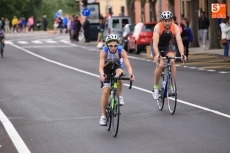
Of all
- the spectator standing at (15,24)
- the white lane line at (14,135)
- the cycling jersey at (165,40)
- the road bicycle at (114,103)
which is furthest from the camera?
the spectator standing at (15,24)

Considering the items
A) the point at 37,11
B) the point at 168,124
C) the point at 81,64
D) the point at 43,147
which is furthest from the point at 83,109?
the point at 37,11

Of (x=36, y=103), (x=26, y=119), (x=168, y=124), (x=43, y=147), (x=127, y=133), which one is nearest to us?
(x=43, y=147)

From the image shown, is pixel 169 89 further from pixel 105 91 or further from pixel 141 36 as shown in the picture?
pixel 141 36

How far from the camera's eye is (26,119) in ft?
48.7

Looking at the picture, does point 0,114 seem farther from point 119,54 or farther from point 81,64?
point 81,64

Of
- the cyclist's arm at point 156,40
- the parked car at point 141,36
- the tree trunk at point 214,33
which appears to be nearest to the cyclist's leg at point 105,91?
the cyclist's arm at point 156,40

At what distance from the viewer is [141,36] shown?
1566 inches

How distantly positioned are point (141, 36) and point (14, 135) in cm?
2729

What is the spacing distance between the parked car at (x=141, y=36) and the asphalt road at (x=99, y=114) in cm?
1391

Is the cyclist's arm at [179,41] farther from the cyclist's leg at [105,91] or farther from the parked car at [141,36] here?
the parked car at [141,36]

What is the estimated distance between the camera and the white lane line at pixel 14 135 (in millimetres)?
11319

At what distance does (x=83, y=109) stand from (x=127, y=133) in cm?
356

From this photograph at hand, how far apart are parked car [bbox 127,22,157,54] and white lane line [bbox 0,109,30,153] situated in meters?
24.3

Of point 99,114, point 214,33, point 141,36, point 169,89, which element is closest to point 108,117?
point 99,114
